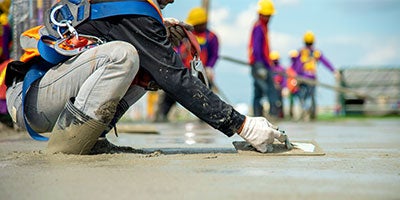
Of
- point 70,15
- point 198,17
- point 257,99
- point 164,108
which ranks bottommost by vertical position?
point 164,108

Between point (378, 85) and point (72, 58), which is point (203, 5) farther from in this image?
point (72, 58)

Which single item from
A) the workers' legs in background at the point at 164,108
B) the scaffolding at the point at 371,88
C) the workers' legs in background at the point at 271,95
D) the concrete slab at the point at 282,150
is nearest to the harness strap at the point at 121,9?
the concrete slab at the point at 282,150

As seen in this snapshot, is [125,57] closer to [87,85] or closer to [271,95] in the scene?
[87,85]

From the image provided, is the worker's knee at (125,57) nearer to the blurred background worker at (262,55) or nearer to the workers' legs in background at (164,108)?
the blurred background worker at (262,55)

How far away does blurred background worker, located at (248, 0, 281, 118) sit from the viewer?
1045cm

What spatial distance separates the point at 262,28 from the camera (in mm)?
10469

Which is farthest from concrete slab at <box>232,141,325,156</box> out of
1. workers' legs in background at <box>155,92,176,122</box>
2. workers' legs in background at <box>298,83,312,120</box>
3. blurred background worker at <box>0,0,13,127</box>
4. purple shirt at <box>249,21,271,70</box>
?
workers' legs in background at <box>298,83,312,120</box>

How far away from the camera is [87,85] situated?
294 cm

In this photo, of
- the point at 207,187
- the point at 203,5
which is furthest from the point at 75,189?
the point at 203,5

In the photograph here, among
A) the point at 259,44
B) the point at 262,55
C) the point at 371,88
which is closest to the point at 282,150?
the point at 259,44

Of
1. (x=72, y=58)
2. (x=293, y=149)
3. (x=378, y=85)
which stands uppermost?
(x=72, y=58)

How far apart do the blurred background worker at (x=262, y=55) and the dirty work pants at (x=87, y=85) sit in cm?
750

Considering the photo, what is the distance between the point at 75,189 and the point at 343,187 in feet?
2.81

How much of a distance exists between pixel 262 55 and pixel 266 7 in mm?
801
